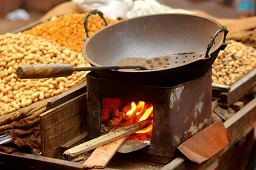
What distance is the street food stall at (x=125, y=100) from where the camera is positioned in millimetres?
3770

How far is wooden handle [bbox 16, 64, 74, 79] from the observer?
3365 mm

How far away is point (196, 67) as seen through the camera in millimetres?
3771

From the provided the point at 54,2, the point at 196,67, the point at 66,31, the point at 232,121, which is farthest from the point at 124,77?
the point at 54,2

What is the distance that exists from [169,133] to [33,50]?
1219 millimetres

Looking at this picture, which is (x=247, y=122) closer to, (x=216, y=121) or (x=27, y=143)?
(x=216, y=121)

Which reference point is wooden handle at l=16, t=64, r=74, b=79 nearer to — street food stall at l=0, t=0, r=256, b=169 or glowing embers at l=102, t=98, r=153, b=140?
street food stall at l=0, t=0, r=256, b=169

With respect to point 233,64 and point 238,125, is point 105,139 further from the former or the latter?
point 233,64

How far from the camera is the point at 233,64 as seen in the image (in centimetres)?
502

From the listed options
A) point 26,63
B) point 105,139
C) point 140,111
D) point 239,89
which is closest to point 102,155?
point 105,139

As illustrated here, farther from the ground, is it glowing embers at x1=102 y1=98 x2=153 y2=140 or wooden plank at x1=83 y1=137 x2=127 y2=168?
glowing embers at x1=102 y1=98 x2=153 y2=140

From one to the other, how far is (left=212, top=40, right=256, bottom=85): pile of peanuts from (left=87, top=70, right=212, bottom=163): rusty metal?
77 centimetres

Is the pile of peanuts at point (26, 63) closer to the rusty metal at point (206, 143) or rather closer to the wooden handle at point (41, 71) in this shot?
the wooden handle at point (41, 71)

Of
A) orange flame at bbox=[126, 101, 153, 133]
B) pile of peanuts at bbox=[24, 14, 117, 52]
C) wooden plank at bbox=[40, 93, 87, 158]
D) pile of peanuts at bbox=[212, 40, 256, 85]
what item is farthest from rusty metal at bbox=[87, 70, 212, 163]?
pile of peanuts at bbox=[24, 14, 117, 52]

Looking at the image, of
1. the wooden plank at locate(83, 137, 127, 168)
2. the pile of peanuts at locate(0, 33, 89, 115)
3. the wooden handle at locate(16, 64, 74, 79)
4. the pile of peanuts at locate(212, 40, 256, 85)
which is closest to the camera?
the wooden handle at locate(16, 64, 74, 79)
